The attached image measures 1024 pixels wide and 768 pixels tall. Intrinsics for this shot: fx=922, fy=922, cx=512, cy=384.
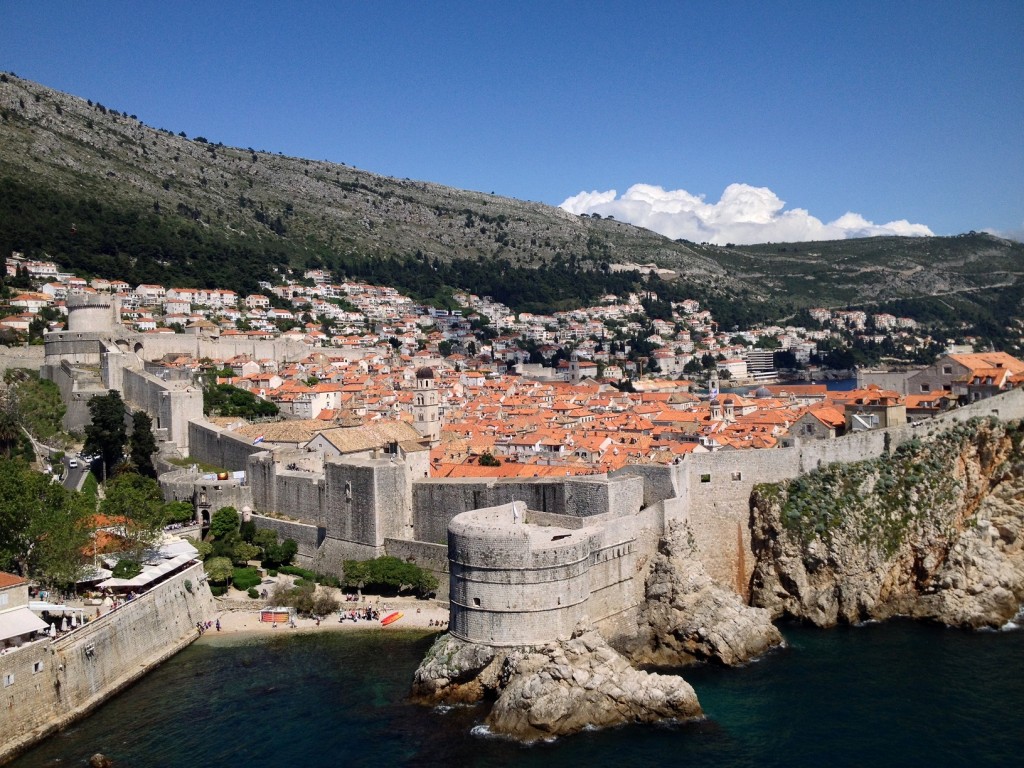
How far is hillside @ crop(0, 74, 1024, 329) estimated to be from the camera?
77.1 m

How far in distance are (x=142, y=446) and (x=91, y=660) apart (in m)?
15.0

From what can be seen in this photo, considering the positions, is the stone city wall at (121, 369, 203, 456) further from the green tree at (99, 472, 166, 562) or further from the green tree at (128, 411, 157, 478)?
the green tree at (99, 472, 166, 562)

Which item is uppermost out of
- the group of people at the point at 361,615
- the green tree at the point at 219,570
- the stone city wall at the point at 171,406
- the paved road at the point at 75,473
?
the stone city wall at the point at 171,406

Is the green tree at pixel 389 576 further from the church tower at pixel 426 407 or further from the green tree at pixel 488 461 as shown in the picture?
the church tower at pixel 426 407

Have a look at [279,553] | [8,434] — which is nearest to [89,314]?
[8,434]

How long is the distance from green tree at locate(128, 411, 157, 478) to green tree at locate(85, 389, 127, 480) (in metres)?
0.45

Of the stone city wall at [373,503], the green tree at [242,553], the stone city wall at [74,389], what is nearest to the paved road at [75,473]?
the stone city wall at [74,389]

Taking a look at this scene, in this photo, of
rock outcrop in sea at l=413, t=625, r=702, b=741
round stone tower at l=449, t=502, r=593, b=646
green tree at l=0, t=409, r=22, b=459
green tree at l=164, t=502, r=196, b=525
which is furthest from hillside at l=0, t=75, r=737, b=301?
rock outcrop in sea at l=413, t=625, r=702, b=741

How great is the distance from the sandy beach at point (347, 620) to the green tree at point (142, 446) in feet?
33.3

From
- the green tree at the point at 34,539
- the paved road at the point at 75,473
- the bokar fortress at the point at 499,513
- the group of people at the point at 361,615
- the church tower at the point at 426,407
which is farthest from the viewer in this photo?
the church tower at the point at 426,407

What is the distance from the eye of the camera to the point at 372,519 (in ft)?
88.2

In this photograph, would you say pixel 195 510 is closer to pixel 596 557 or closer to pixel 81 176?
pixel 596 557

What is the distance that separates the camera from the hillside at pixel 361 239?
7706 cm

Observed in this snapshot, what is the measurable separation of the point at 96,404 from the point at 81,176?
62.1 m
